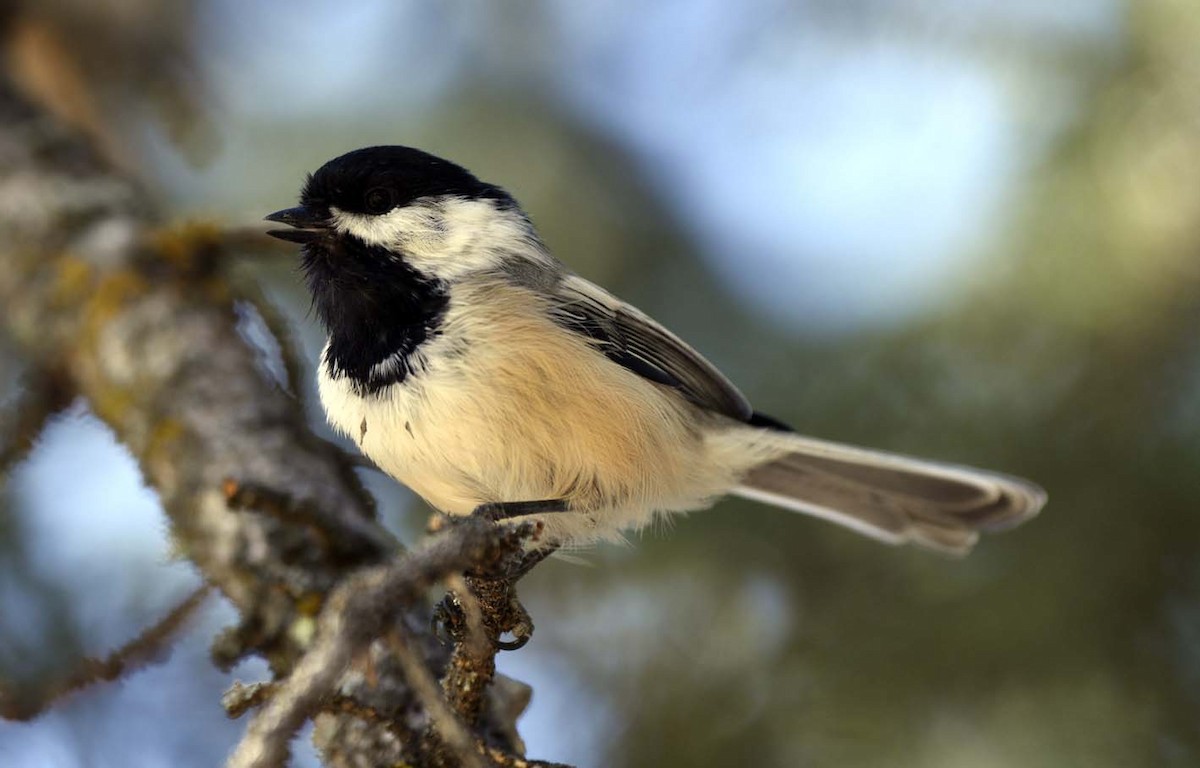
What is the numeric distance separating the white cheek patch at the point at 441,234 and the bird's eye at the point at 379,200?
2 centimetres

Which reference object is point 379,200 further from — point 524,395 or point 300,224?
point 524,395

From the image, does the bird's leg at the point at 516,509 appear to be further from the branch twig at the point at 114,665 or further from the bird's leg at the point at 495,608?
the branch twig at the point at 114,665

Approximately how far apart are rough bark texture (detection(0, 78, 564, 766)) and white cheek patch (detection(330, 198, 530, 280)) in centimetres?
44

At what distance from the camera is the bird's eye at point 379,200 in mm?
2379

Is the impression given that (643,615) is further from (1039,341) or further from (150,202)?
(150,202)

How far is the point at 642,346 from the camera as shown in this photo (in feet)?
8.39

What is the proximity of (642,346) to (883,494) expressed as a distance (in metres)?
0.77

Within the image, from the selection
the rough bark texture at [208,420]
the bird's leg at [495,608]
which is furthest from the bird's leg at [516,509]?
the rough bark texture at [208,420]

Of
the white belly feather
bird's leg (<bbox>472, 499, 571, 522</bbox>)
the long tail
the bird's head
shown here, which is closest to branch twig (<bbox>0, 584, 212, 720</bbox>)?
the white belly feather

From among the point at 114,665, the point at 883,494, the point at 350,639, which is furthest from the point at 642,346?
the point at 350,639

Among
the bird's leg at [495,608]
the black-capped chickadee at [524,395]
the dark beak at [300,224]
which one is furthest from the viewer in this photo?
the dark beak at [300,224]

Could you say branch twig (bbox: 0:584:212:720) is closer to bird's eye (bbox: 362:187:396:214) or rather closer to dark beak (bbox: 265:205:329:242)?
dark beak (bbox: 265:205:329:242)

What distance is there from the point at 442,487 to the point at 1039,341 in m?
1.52

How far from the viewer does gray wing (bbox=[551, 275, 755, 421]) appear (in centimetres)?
247
